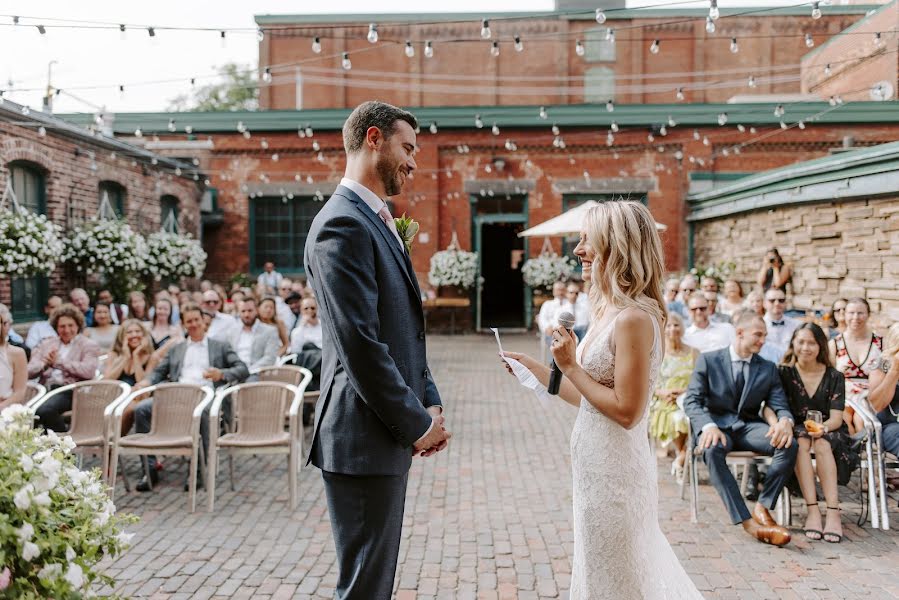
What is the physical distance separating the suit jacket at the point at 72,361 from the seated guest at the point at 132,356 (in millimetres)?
158

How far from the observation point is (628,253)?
279 cm

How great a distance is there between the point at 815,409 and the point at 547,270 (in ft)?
41.4

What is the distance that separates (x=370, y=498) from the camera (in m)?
2.52

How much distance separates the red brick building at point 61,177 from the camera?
1102 centimetres

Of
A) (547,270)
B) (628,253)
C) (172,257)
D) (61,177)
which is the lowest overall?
(628,253)

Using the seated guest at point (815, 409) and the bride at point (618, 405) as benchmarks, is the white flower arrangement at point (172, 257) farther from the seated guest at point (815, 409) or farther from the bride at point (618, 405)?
the bride at point (618, 405)

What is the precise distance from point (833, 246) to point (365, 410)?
8822mm

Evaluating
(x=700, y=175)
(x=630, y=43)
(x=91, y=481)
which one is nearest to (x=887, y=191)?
(x=91, y=481)

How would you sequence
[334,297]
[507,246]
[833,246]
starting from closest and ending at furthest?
1. [334,297]
2. [833,246]
3. [507,246]

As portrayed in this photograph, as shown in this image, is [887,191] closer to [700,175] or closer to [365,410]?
[365,410]

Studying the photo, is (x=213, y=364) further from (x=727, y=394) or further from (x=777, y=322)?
(x=777, y=322)

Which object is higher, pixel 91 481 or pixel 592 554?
pixel 91 481

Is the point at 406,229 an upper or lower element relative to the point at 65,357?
upper

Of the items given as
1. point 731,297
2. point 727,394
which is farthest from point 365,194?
point 731,297
